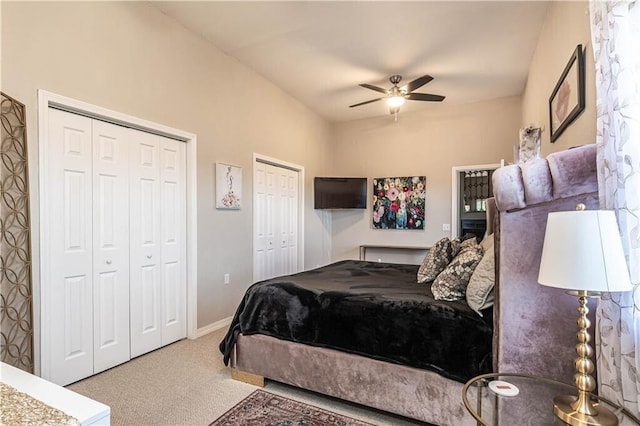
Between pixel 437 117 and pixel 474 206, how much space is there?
160 centimetres

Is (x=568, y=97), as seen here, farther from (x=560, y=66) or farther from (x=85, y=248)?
(x=85, y=248)

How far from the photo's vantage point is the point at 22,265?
7.13 ft

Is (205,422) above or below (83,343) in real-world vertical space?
below

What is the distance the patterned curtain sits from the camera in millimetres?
1126

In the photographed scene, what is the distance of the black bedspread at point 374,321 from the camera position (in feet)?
6.04

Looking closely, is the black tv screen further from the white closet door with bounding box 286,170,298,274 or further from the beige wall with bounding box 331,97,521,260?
the white closet door with bounding box 286,170,298,274

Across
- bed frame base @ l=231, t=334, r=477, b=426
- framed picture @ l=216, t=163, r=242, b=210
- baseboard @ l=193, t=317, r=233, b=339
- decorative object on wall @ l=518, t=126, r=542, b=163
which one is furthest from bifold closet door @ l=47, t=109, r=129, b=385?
decorative object on wall @ l=518, t=126, r=542, b=163

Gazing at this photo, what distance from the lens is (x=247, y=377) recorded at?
98.8 inches

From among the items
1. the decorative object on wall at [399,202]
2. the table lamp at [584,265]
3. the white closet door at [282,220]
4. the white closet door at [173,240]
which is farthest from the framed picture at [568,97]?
the white closet door at [282,220]

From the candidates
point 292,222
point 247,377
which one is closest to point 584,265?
point 247,377

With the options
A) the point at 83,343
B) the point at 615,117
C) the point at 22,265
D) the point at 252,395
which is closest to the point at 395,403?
the point at 252,395

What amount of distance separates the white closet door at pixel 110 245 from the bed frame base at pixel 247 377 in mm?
1050

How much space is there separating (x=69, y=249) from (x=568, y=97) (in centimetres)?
366

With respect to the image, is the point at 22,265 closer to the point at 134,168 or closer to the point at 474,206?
the point at 134,168
